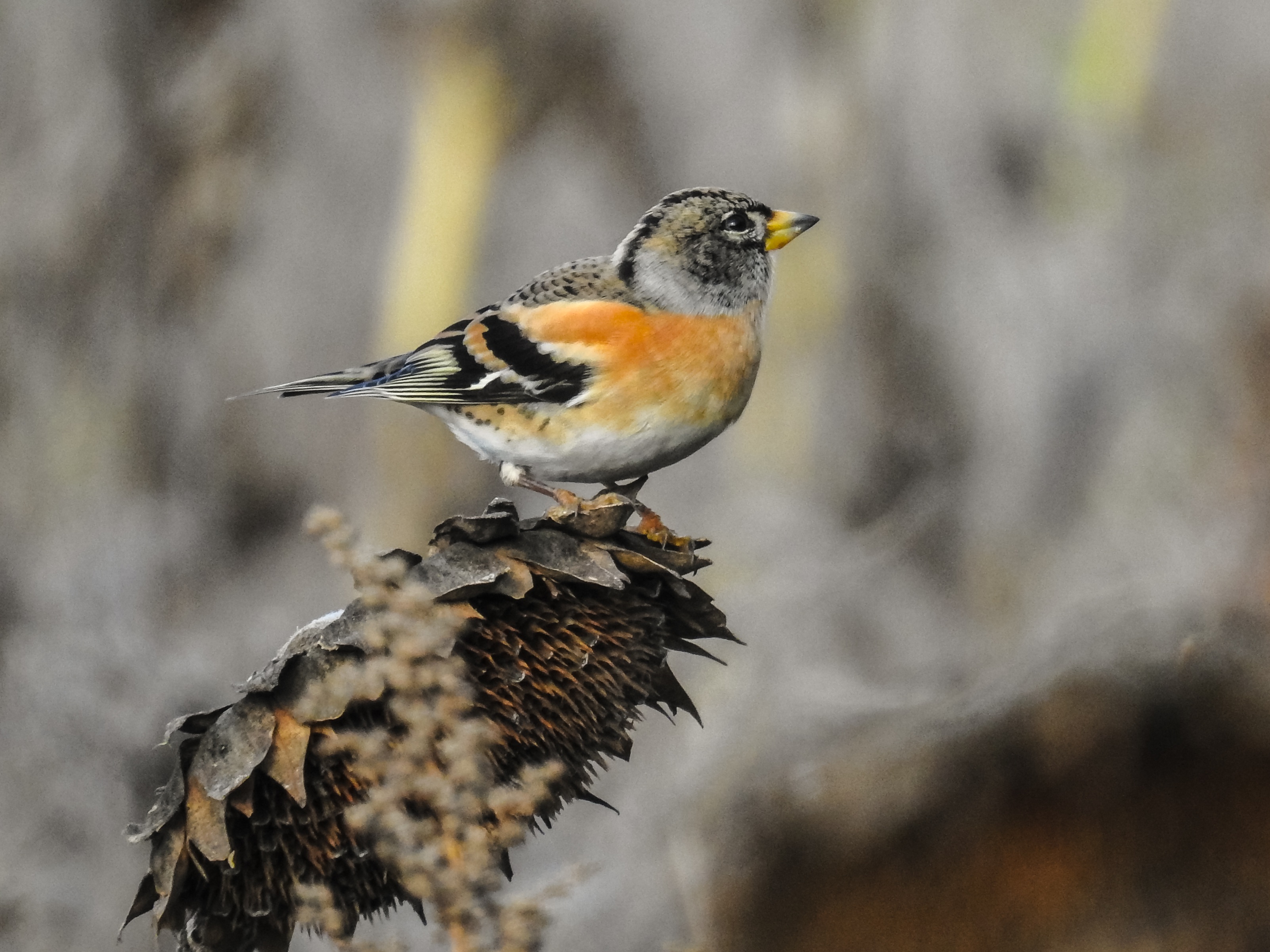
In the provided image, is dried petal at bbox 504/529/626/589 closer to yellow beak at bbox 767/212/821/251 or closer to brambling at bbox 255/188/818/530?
brambling at bbox 255/188/818/530

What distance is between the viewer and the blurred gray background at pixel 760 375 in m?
2.13

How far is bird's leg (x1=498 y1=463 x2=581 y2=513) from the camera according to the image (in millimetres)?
1079

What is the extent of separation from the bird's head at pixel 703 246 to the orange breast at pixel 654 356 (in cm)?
3

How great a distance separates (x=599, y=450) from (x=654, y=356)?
12 centimetres

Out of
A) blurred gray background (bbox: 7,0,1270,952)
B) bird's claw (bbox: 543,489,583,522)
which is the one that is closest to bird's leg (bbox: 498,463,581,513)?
bird's claw (bbox: 543,489,583,522)

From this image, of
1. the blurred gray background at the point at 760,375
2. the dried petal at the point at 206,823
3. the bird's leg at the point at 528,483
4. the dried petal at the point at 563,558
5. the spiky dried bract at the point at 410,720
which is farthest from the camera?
the blurred gray background at the point at 760,375

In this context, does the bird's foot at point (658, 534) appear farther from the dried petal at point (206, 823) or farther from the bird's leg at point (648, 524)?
the dried petal at point (206, 823)

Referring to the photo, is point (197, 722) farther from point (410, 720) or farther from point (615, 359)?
point (615, 359)

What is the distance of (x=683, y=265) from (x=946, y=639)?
5.08 feet

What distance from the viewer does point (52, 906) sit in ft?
6.69

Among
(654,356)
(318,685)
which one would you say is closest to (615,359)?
(654,356)

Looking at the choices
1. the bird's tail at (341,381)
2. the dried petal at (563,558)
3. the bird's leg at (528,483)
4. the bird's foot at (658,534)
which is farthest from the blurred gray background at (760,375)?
the dried petal at (563,558)

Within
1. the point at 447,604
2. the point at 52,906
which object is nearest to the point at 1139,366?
the point at 447,604

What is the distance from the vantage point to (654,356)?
116cm
